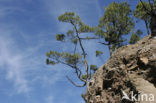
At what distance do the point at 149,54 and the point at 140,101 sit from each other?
1.84 meters

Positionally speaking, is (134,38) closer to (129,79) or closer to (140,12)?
(140,12)

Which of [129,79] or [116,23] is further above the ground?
[116,23]

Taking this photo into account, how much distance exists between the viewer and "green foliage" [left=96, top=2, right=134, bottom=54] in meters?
14.2

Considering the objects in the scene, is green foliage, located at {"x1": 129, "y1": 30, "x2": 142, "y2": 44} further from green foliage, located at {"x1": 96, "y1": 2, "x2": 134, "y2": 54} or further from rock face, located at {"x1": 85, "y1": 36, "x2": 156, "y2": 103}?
rock face, located at {"x1": 85, "y1": 36, "x2": 156, "y2": 103}

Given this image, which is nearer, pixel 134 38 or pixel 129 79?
pixel 129 79

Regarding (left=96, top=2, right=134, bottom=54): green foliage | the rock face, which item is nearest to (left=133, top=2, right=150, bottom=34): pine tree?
(left=96, top=2, right=134, bottom=54): green foliage

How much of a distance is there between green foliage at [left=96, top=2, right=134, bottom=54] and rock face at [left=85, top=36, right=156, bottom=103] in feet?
24.7

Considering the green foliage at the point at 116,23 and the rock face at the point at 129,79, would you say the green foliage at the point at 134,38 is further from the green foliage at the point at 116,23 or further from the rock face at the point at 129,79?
the rock face at the point at 129,79

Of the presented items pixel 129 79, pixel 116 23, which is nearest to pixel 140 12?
pixel 116 23

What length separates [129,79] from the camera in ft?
18.3

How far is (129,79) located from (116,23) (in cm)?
968

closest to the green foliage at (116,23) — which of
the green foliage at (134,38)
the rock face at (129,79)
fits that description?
the green foliage at (134,38)

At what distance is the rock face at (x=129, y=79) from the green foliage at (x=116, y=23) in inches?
297

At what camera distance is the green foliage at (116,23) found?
14.2m
